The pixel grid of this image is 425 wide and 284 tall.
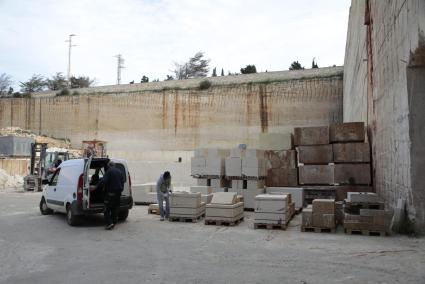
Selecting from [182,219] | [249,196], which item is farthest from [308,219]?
[249,196]

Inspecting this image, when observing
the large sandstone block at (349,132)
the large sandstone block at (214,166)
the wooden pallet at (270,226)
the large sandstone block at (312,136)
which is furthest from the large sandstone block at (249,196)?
the wooden pallet at (270,226)

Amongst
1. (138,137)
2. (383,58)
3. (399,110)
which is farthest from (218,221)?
(138,137)

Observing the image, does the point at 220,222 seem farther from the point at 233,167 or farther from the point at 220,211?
the point at 233,167

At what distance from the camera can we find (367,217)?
27.9 ft

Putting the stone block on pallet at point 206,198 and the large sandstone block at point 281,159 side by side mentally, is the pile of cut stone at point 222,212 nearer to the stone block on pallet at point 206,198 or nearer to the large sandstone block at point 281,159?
the stone block on pallet at point 206,198

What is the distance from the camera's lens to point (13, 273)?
560cm

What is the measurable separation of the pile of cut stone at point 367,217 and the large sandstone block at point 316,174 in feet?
10.6

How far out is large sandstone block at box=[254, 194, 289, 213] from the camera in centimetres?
938

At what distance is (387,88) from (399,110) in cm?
128

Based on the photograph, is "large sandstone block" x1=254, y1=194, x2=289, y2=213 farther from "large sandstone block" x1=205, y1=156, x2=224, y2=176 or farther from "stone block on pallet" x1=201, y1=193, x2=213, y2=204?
"large sandstone block" x1=205, y1=156, x2=224, y2=176

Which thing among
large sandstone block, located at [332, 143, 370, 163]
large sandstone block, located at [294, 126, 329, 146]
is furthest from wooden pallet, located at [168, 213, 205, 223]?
large sandstone block, located at [332, 143, 370, 163]

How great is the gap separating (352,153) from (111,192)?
276 inches

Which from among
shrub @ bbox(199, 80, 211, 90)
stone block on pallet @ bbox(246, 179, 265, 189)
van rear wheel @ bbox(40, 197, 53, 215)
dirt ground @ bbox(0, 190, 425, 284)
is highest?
shrub @ bbox(199, 80, 211, 90)

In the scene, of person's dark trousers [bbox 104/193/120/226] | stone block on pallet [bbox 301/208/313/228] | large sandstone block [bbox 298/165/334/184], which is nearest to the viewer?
stone block on pallet [bbox 301/208/313/228]
